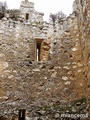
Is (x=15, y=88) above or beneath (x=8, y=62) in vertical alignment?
beneath

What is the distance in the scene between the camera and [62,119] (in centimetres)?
736

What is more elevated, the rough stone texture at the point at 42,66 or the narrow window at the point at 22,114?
the rough stone texture at the point at 42,66

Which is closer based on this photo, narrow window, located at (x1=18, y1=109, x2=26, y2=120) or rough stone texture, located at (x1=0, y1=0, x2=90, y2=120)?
narrow window, located at (x1=18, y1=109, x2=26, y2=120)

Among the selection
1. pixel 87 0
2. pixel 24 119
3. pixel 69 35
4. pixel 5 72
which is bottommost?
pixel 24 119

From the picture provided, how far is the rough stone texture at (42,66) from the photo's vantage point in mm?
8805

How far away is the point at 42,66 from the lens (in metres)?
9.78

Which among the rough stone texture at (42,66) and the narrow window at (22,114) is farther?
the rough stone texture at (42,66)

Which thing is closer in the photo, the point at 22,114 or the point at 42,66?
the point at 22,114

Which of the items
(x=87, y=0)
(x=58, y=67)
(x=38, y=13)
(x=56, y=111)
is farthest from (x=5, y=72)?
(x=38, y=13)

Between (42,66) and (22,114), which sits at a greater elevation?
(42,66)

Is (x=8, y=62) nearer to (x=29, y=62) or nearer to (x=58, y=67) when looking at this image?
(x=29, y=62)

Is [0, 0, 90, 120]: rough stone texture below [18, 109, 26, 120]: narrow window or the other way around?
the other way around

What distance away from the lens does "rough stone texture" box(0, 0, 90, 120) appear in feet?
28.9

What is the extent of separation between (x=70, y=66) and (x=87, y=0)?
3578 mm
